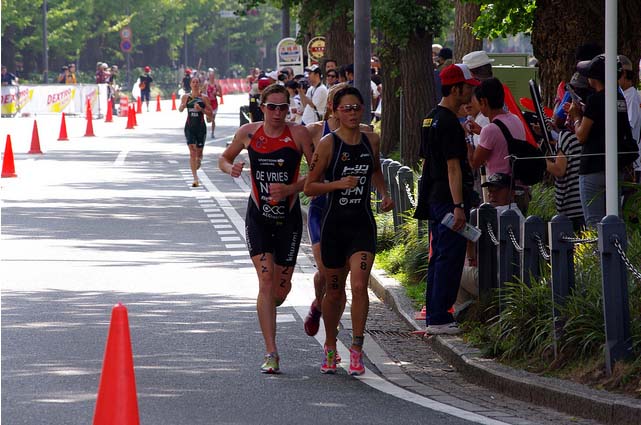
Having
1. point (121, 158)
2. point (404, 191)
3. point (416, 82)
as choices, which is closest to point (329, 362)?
point (404, 191)

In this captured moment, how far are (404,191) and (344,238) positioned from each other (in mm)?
5645

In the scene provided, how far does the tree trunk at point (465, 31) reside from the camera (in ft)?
72.3

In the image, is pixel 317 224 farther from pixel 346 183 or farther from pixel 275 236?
pixel 346 183

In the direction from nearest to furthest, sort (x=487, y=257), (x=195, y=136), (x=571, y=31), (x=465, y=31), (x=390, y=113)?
(x=487, y=257)
(x=571, y=31)
(x=465, y=31)
(x=195, y=136)
(x=390, y=113)

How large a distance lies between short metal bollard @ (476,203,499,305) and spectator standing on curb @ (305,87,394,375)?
1.35 metres

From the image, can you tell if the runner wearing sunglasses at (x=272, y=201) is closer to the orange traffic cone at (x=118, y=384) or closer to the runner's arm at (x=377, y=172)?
the runner's arm at (x=377, y=172)

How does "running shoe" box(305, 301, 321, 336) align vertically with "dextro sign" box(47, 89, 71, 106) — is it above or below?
below

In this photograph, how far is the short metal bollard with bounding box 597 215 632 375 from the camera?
8.80m

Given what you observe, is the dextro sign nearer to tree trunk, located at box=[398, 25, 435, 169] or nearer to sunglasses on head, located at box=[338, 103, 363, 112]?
tree trunk, located at box=[398, 25, 435, 169]

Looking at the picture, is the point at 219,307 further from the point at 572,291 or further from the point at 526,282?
the point at 572,291

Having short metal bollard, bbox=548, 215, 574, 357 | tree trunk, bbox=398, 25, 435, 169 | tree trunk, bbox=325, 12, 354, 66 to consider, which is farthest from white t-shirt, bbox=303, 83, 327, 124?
short metal bollard, bbox=548, 215, 574, 357

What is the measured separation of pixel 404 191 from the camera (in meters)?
Result: 15.7

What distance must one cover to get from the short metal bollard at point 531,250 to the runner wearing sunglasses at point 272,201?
4.74 ft

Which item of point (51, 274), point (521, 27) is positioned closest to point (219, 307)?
point (51, 274)
